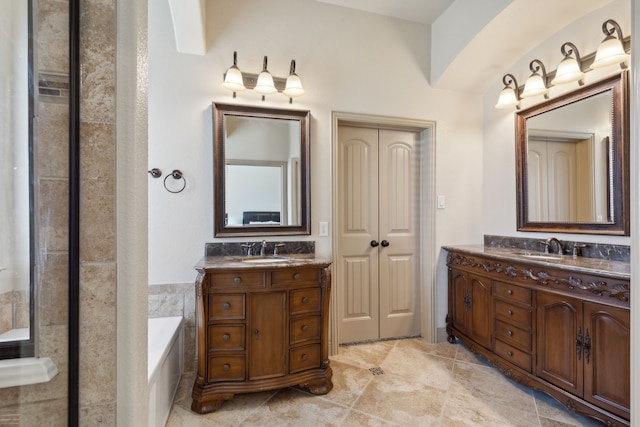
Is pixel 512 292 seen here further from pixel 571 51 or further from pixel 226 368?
pixel 226 368

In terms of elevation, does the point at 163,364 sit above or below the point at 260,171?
below

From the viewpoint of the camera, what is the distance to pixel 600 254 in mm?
2045

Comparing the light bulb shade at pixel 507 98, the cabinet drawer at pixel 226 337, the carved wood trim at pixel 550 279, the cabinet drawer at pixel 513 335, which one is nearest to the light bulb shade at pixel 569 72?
the light bulb shade at pixel 507 98

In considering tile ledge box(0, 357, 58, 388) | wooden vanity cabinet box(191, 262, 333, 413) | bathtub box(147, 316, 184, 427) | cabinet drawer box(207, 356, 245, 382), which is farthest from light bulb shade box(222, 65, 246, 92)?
tile ledge box(0, 357, 58, 388)

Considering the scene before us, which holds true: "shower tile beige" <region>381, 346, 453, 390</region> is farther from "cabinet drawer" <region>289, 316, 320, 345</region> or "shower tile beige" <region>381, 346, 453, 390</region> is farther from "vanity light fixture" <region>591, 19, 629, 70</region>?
"vanity light fixture" <region>591, 19, 629, 70</region>

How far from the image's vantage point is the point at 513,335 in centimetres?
211

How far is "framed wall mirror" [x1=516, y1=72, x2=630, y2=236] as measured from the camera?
6.42 feet

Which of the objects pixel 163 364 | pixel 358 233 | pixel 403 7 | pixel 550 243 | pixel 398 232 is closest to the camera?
pixel 163 364

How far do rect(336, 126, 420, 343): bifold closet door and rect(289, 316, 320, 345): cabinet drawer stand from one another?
724 millimetres

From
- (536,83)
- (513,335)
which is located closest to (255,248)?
(513,335)

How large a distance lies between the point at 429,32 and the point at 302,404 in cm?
340

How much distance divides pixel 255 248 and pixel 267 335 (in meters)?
0.72

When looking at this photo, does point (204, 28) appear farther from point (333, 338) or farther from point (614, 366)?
point (614, 366)

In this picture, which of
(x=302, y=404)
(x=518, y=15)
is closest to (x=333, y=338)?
(x=302, y=404)
